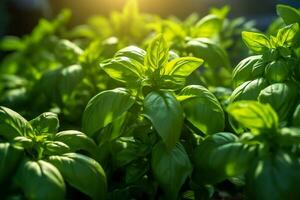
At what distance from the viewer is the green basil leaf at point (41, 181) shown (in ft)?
2.08

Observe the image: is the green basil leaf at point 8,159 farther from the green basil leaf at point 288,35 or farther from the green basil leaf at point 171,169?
the green basil leaf at point 288,35

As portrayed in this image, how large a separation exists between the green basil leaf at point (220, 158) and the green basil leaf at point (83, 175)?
0.13 m

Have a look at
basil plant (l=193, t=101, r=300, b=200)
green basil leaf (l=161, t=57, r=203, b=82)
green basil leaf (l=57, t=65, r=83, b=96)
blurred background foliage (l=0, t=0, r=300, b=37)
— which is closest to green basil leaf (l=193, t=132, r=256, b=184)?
basil plant (l=193, t=101, r=300, b=200)

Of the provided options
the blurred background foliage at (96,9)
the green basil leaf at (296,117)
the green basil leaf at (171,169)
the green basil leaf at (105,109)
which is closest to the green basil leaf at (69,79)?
the green basil leaf at (105,109)

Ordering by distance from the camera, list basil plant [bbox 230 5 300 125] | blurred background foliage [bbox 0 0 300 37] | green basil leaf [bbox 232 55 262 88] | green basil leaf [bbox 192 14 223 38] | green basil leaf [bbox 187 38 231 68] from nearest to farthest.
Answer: basil plant [bbox 230 5 300 125]
green basil leaf [bbox 232 55 262 88]
green basil leaf [bbox 187 38 231 68]
green basil leaf [bbox 192 14 223 38]
blurred background foliage [bbox 0 0 300 37]

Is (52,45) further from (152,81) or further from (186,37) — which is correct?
(152,81)

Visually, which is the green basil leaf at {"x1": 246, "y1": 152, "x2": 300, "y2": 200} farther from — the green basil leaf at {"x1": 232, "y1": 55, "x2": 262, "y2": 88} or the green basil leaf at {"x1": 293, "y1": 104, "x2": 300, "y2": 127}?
the green basil leaf at {"x1": 232, "y1": 55, "x2": 262, "y2": 88}

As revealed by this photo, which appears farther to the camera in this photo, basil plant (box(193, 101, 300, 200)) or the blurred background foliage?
the blurred background foliage

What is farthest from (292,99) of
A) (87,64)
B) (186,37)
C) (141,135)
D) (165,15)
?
(165,15)

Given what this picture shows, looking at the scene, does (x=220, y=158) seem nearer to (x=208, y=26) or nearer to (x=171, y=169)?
(x=171, y=169)

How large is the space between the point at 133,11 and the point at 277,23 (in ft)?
1.34

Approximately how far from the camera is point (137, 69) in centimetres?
80

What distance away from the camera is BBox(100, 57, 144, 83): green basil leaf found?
2.58ft

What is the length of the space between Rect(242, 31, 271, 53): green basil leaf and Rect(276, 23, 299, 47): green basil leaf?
0.07 ft
